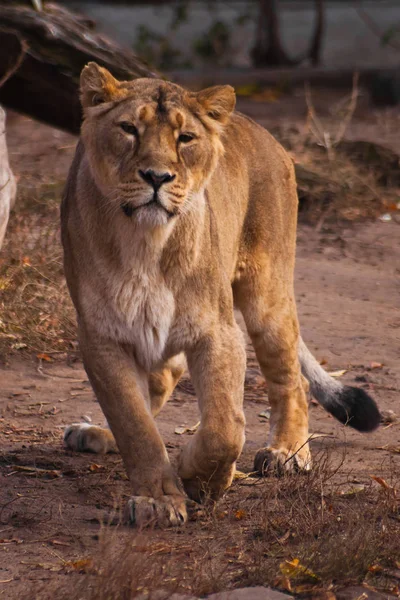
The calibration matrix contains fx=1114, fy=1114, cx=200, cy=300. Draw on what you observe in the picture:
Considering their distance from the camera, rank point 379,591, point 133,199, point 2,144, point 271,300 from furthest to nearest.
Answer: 1. point 2,144
2. point 271,300
3. point 133,199
4. point 379,591

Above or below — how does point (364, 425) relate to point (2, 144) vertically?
below

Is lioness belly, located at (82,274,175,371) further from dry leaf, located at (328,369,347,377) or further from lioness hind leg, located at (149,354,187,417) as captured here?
dry leaf, located at (328,369,347,377)

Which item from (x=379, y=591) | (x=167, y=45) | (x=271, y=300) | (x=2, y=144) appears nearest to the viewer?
(x=379, y=591)

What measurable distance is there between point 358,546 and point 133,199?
1217 mm

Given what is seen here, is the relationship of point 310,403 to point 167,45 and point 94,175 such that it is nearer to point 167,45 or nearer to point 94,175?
point 94,175

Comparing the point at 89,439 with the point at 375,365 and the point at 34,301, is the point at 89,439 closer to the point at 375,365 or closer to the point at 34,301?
the point at 34,301

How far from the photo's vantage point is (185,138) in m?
3.54

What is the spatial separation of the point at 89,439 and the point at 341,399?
103 centimetres

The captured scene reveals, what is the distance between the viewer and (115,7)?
19.2m

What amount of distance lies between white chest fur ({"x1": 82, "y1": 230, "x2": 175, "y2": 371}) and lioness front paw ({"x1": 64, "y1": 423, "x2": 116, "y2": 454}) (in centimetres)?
82

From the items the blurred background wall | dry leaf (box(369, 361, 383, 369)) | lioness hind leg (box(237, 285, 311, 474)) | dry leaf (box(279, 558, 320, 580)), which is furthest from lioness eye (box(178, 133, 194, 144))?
the blurred background wall

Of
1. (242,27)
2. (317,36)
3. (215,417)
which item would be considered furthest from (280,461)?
(242,27)

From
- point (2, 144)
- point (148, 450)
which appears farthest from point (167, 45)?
point (148, 450)

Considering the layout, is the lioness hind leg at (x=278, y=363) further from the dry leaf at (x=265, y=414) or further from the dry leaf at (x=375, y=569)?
the dry leaf at (x=375, y=569)
